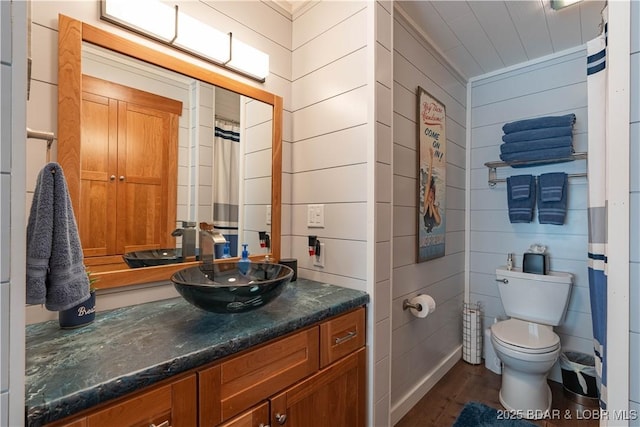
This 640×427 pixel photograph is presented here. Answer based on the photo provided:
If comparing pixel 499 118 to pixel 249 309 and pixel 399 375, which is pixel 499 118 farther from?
pixel 249 309

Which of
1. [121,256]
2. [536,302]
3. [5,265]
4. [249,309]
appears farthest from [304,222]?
[536,302]

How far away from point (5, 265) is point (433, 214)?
2.04 meters

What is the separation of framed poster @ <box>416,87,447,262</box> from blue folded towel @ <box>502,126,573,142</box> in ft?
1.63

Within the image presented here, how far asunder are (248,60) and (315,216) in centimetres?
88

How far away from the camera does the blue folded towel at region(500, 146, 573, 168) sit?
2.00 meters

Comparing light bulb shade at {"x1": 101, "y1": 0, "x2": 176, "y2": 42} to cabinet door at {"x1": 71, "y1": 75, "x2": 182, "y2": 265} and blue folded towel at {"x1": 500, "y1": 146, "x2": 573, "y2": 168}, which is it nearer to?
cabinet door at {"x1": 71, "y1": 75, "x2": 182, "y2": 265}

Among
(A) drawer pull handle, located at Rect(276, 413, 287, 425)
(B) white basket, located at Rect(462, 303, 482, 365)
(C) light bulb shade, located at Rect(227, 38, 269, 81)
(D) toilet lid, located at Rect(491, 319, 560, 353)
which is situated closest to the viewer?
(A) drawer pull handle, located at Rect(276, 413, 287, 425)

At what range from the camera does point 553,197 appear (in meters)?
2.05

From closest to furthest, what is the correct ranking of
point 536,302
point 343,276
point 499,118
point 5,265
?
point 5,265 → point 343,276 → point 536,302 → point 499,118

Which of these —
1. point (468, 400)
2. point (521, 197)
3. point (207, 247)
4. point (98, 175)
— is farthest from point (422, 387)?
point (98, 175)

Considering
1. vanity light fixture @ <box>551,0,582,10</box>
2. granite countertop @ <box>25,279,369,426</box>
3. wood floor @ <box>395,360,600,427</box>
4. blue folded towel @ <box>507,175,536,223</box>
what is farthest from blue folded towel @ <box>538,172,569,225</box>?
granite countertop @ <box>25,279,369,426</box>

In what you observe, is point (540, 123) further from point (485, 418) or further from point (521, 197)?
point (485, 418)

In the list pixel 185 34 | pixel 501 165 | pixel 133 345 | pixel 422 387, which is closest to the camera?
pixel 133 345

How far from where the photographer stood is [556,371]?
212 centimetres
